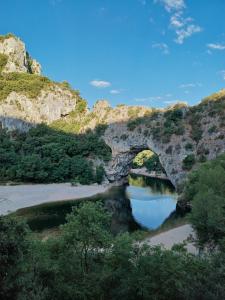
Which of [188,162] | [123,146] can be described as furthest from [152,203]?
[123,146]

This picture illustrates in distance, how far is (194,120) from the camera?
239 feet

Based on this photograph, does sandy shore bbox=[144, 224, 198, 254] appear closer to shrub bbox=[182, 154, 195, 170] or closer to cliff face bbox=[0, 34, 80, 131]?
shrub bbox=[182, 154, 195, 170]

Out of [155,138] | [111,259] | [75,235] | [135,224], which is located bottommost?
[135,224]

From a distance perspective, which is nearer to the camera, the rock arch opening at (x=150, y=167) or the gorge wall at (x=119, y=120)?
the gorge wall at (x=119, y=120)

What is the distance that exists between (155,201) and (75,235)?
45522 mm

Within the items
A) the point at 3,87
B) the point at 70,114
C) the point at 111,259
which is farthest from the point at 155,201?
the point at 3,87

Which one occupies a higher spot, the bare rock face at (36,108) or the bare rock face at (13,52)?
the bare rock face at (13,52)

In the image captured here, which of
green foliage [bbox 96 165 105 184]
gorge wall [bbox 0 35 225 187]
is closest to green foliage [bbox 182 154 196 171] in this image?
gorge wall [bbox 0 35 225 187]

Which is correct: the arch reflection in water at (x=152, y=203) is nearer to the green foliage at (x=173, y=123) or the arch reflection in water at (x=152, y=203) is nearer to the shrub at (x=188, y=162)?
the shrub at (x=188, y=162)

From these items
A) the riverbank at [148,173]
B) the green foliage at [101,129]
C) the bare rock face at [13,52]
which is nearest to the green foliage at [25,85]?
the bare rock face at [13,52]

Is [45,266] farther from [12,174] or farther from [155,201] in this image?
[12,174]

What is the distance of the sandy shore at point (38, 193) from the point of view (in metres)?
51.3

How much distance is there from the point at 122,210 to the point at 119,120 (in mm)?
37703

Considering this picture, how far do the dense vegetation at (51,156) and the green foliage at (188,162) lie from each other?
2109 centimetres
